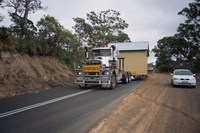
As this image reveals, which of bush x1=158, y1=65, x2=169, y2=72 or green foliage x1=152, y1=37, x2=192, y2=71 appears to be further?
bush x1=158, y1=65, x2=169, y2=72

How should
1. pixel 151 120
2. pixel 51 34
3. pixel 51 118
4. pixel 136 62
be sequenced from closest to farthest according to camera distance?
pixel 151 120 → pixel 51 118 → pixel 51 34 → pixel 136 62

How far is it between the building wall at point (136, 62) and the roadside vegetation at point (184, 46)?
7269 mm

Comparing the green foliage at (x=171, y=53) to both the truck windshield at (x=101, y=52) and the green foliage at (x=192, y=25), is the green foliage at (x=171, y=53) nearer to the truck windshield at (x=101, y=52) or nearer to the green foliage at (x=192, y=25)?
the green foliage at (x=192, y=25)

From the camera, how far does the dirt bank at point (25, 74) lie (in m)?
10.5

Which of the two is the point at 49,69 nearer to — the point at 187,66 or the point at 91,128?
the point at 91,128

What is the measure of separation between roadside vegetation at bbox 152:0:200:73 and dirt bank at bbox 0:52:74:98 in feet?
53.7

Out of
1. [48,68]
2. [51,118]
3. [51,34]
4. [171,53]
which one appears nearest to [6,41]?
[48,68]

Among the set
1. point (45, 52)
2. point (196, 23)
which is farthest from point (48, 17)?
point (196, 23)

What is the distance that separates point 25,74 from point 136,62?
38.0 ft

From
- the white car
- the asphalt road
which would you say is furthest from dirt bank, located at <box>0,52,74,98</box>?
the white car

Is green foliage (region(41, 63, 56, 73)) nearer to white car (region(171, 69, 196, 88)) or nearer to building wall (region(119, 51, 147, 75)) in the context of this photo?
building wall (region(119, 51, 147, 75))

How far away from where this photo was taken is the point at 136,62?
18375 mm

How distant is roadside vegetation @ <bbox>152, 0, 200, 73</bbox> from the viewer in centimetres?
1974

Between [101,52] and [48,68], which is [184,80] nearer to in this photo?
[101,52]
